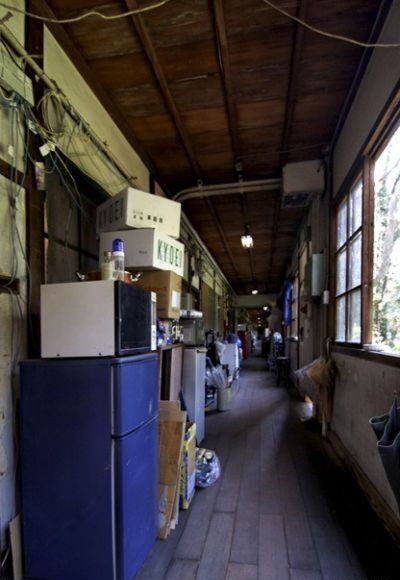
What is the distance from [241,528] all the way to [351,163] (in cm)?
284

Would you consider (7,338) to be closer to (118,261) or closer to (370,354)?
(118,261)

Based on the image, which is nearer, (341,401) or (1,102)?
(1,102)

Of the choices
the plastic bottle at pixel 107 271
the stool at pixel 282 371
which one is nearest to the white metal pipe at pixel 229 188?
the plastic bottle at pixel 107 271

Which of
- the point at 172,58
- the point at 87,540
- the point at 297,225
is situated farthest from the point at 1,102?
the point at 297,225

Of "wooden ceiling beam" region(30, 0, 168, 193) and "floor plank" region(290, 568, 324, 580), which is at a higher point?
"wooden ceiling beam" region(30, 0, 168, 193)

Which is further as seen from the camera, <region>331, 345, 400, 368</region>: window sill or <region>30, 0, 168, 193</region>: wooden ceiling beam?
<region>30, 0, 168, 193</region>: wooden ceiling beam

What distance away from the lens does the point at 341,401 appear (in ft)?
9.20

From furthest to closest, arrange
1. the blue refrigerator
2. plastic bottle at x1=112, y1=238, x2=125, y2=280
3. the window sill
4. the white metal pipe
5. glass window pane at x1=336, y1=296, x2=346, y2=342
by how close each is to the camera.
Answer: the white metal pipe → glass window pane at x1=336, y1=296, x2=346, y2=342 → the window sill → plastic bottle at x1=112, y1=238, x2=125, y2=280 → the blue refrigerator

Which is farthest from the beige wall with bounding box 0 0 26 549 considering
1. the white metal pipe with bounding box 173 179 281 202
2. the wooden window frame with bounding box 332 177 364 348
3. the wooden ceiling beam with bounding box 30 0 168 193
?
the white metal pipe with bounding box 173 179 281 202

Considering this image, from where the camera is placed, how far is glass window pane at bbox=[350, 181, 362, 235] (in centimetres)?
255

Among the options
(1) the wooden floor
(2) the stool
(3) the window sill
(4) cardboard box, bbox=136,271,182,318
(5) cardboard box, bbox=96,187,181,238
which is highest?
(5) cardboard box, bbox=96,187,181,238

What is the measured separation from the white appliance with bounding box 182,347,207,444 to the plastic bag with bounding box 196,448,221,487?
1.59 feet

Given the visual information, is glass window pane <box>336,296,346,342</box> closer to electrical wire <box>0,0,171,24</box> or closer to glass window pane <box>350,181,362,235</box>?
glass window pane <box>350,181,362,235</box>

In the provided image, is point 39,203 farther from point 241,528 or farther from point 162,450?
point 241,528
